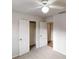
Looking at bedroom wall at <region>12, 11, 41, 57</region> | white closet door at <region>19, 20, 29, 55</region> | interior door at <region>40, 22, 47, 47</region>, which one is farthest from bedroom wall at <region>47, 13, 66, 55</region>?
bedroom wall at <region>12, 11, 41, 57</region>

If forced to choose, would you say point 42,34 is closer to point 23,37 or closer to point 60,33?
point 60,33

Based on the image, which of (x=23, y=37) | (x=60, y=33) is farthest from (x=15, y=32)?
(x=60, y=33)

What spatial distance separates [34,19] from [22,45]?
2.12 m

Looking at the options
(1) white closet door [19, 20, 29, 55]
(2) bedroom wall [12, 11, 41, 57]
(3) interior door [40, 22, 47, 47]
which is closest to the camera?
(2) bedroom wall [12, 11, 41, 57]

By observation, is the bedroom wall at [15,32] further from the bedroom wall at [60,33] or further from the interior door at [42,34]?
the bedroom wall at [60,33]

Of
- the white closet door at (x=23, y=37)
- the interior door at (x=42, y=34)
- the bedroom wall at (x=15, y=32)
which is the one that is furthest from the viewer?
the interior door at (x=42, y=34)

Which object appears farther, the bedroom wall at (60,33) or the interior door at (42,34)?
the interior door at (42,34)

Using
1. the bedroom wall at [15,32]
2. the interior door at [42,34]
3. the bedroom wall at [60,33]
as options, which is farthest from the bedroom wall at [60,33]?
the bedroom wall at [15,32]

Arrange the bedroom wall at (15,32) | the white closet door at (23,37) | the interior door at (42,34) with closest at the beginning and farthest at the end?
the bedroom wall at (15,32)
the white closet door at (23,37)
the interior door at (42,34)

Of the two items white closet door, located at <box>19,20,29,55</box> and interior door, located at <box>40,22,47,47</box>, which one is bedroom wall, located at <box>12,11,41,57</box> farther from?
interior door, located at <box>40,22,47,47</box>

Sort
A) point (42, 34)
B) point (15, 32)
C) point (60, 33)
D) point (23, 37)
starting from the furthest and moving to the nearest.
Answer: point (42, 34) → point (60, 33) → point (23, 37) → point (15, 32)
